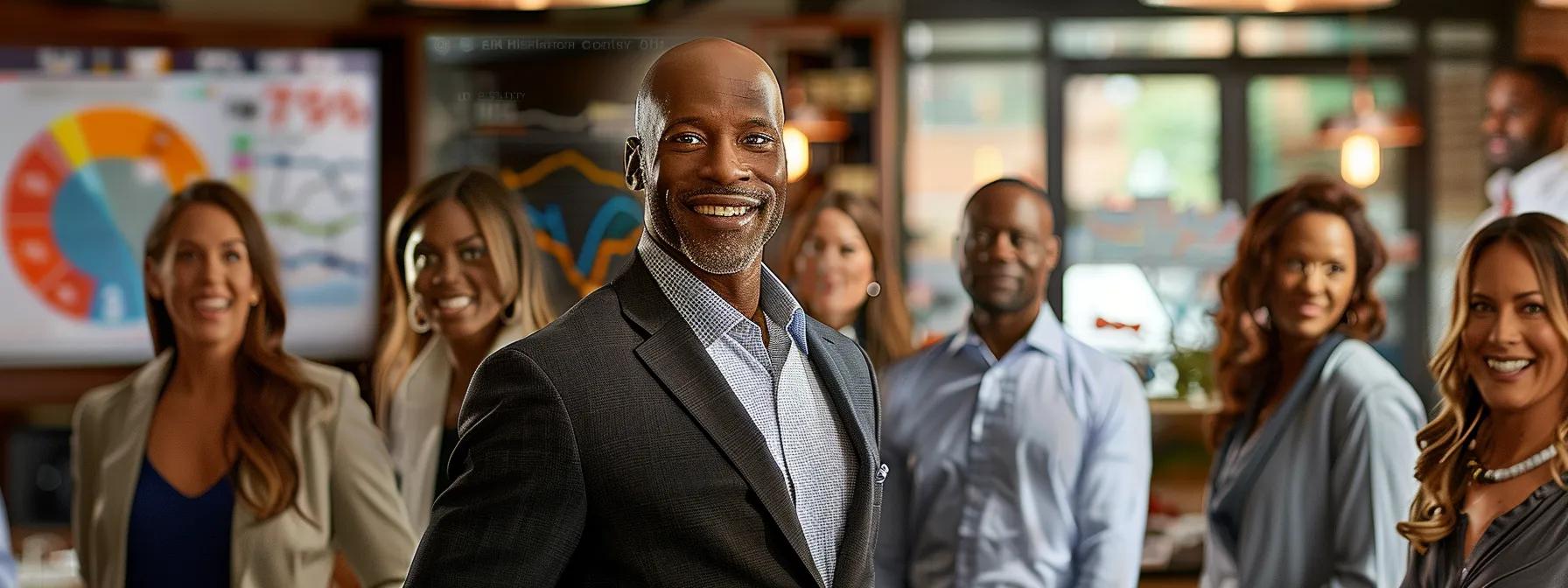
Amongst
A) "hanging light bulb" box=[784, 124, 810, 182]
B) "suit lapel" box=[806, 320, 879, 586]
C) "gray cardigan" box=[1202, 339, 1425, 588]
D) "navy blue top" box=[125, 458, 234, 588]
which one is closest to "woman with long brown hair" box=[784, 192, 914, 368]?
"gray cardigan" box=[1202, 339, 1425, 588]

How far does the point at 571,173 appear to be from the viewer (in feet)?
15.2

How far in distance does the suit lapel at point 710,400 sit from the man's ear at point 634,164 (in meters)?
0.13

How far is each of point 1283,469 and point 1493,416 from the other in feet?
2.20

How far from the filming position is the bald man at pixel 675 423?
1533 mm

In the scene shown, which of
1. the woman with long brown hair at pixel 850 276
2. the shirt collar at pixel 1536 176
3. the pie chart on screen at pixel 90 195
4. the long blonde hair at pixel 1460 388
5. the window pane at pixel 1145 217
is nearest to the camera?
the long blonde hair at pixel 1460 388

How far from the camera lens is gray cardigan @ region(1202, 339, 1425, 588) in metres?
3.07

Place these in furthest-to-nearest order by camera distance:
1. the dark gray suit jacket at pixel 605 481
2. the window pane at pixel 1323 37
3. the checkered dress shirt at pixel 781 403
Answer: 1. the window pane at pixel 1323 37
2. the checkered dress shirt at pixel 781 403
3. the dark gray suit jacket at pixel 605 481

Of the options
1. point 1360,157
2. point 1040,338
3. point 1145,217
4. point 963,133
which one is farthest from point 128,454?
point 1360,157

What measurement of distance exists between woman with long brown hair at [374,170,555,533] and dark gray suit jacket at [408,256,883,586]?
1.48 m

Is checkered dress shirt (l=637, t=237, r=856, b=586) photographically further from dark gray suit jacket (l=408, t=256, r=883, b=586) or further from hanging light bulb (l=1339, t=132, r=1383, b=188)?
hanging light bulb (l=1339, t=132, r=1383, b=188)

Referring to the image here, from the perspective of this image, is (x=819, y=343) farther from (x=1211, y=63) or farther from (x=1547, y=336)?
(x=1211, y=63)

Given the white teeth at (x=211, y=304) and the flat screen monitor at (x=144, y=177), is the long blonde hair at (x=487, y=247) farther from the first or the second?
the flat screen monitor at (x=144, y=177)

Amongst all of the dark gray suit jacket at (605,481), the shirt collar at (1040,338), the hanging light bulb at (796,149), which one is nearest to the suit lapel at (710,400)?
the dark gray suit jacket at (605,481)

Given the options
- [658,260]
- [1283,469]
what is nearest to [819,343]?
[658,260]
